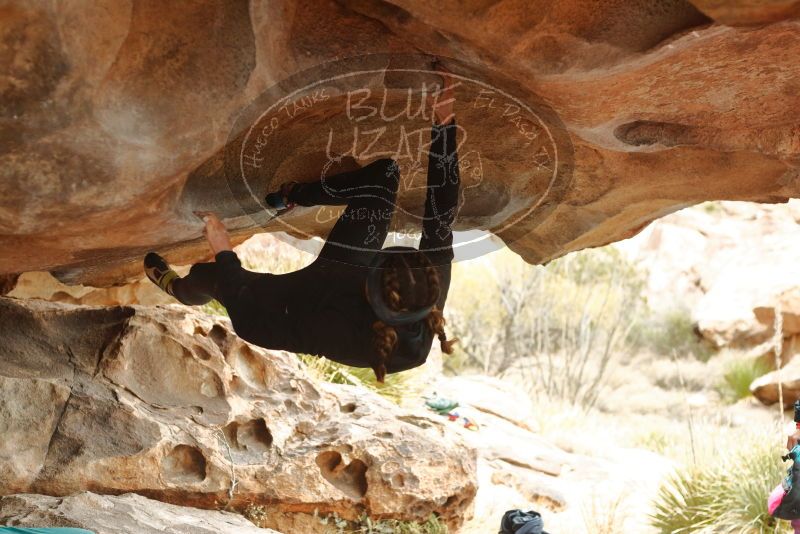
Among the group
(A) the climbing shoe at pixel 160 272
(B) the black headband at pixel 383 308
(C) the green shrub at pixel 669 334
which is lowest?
(B) the black headband at pixel 383 308

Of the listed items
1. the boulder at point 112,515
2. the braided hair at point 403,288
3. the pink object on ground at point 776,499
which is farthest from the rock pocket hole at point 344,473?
the pink object on ground at point 776,499

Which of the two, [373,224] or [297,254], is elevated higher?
[297,254]

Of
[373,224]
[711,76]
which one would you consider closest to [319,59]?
[373,224]

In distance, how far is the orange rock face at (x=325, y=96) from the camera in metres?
2.36

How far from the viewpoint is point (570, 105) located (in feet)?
9.58

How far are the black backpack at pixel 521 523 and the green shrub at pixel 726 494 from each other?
2371 millimetres

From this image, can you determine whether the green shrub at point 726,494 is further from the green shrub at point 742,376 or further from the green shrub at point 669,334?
the green shrub at point 669,334

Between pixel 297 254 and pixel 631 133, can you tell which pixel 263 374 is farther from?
pixel 297 254

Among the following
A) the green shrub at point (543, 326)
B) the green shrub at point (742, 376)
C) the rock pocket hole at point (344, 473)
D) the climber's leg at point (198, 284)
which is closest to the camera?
the climber's leg at point (198, 284)

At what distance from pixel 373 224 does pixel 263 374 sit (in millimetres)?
1788

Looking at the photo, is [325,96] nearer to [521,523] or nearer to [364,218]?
[364,218]

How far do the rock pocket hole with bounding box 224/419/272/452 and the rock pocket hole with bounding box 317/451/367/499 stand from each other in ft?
1.01

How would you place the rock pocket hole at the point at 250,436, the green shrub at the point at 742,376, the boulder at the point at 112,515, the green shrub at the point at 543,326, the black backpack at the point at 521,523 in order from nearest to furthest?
1. the boulder at the point at 112,515
2. the black backpack at the point at 521,523
3. the rock pocket hole at the point at 250,436
4. the green shrub at the point at 742,376
5. the green shrub at the point at 543,326

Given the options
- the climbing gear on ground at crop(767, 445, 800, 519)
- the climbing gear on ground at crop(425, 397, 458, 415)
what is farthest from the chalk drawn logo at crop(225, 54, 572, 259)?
the climbing gear on ground at crop(425, 397, 458, 415)
